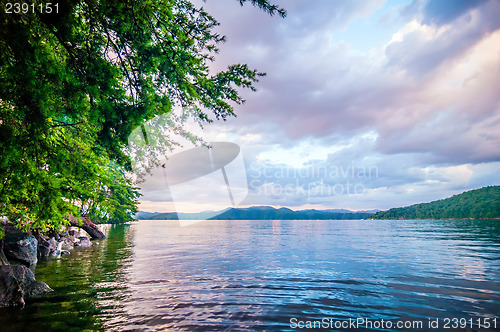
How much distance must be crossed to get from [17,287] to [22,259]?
9.59 m

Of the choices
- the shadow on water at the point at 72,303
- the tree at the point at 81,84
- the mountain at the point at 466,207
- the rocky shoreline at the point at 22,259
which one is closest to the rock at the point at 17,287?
the rocky shoreline at the point at 22,259

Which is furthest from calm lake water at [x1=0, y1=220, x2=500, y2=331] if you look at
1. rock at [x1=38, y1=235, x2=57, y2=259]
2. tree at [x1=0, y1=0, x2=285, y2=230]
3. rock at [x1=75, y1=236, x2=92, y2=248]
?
rock at [x1=75, y1=236, x2=92, y2=248]

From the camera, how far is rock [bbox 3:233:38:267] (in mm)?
15789

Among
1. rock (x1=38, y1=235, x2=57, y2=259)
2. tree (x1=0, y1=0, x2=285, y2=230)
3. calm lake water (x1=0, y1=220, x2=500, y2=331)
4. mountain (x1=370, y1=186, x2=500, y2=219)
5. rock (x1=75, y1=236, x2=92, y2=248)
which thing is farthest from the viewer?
mountain (x1=370, y1=186, x2=500, y2=219)

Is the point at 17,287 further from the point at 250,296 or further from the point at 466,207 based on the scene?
the point at 466,207

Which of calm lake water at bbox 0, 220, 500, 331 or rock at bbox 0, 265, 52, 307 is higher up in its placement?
rock at bbox 0, 265, 52, 307

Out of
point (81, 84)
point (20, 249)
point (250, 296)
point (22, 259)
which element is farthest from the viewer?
point (20, 249)

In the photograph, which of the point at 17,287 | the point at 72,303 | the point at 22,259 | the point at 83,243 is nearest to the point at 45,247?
the point at 22,259

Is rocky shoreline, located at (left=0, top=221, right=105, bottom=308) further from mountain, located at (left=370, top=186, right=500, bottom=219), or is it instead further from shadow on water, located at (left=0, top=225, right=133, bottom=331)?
mountain, located at (left=370, top=186, right=500, bottom=219)

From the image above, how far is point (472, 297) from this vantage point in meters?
10.0

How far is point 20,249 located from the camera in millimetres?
15961

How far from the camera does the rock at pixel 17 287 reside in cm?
851

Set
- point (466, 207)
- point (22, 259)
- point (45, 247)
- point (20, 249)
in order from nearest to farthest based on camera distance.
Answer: point (22, 259)
point (20, 249)
point (45, 247)
point (466, 207)

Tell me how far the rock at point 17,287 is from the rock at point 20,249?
783 centimetres
